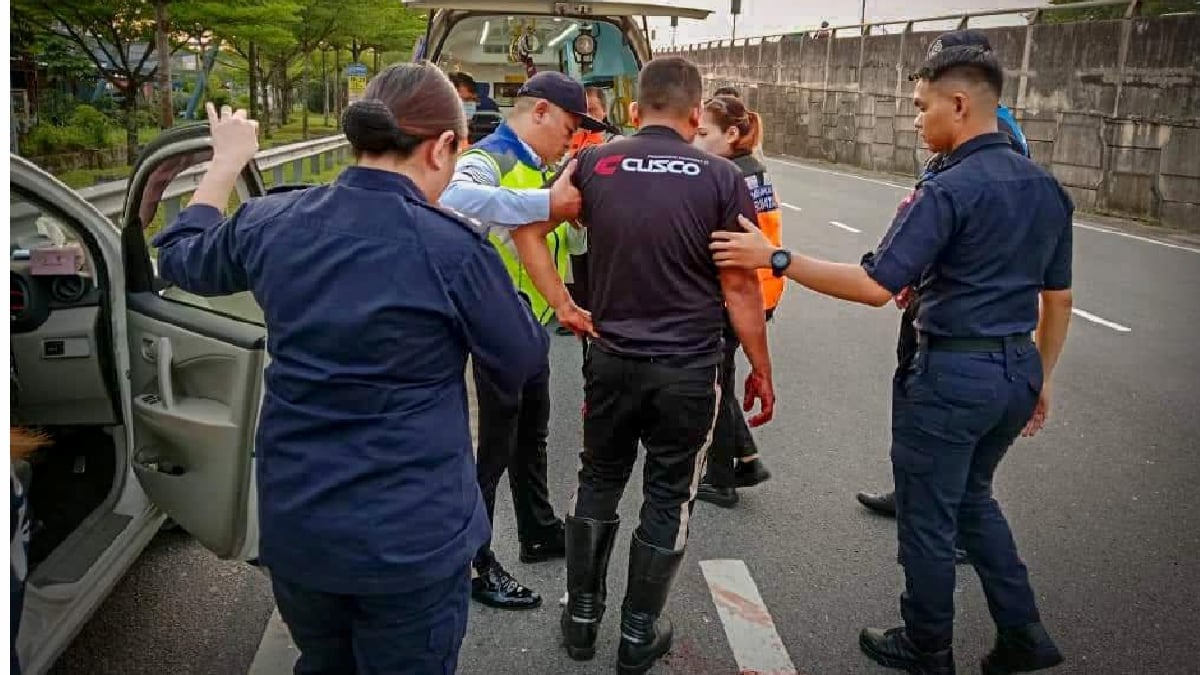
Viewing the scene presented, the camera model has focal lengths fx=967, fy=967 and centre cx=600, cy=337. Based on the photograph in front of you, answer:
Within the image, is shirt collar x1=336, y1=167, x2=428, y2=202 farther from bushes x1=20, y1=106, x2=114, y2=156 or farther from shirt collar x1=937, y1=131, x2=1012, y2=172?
bushes x1=20, y1=106, x2=114, y2=156

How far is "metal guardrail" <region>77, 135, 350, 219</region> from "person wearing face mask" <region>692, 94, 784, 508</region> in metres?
1.67

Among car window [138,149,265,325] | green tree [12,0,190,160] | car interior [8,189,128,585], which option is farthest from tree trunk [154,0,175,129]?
car interior [8,189,128,585]

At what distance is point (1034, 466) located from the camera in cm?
502

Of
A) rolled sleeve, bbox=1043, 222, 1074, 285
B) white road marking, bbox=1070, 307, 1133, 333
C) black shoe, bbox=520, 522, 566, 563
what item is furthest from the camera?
white road marking, bbox=1070, 307, 1133, 333

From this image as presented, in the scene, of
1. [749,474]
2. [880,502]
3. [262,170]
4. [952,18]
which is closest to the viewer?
[880,502]

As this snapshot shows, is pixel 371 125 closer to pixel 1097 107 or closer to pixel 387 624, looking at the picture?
pixel 387 624

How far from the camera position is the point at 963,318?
2.87m

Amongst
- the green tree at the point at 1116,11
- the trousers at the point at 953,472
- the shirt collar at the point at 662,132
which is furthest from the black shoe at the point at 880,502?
the green tree at the point at 1116,11

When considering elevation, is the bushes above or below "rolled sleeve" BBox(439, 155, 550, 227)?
below

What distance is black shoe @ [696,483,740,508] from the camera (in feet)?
14.7

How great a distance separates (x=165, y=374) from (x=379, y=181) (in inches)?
55.5

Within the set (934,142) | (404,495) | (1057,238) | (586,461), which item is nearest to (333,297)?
(404,495)

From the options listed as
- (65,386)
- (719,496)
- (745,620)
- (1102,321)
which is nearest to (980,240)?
(745,620)

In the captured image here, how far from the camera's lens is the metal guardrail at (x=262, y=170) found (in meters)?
7.08
